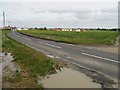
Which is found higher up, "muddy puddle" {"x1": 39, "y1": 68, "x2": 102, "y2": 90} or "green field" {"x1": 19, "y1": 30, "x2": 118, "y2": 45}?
"green field" {"x1": 19, "y1": 30, "x2": 118, "y2": 45}

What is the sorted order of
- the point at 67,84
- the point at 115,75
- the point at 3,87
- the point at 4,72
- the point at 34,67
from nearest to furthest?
the point at 3,87
the point at 67,84
the point at 115,75
the point at 4,72
the point at 34,67

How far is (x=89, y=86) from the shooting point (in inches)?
432

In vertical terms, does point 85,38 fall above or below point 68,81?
above

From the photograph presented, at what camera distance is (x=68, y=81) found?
1196 centimetres

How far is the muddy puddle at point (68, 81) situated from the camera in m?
11.1

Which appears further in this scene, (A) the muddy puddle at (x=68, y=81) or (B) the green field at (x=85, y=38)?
(B) the green field at (x=85, y=38)

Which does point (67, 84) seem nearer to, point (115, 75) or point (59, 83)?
point (59, 83)

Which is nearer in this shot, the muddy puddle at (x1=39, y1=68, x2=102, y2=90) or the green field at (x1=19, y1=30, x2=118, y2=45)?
the muddy puddle at (x1=39, y1=68, x2=102, y2=90)

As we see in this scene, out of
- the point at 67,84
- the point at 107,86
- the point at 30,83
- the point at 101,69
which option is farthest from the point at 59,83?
the point at 101,69

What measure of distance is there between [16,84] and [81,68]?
5441mm

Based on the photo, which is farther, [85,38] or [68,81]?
[85,38]

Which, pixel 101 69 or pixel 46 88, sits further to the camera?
pixel 101 69

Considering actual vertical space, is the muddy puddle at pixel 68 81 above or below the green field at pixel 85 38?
below

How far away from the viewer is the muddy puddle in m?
11.1
